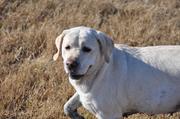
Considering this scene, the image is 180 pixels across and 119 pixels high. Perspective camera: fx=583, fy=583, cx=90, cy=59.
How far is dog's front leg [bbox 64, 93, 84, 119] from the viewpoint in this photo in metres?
5.62

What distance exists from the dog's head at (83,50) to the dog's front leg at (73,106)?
592 millimetres

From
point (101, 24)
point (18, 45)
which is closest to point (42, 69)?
point (18, 45)

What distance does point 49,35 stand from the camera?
856 centimetres

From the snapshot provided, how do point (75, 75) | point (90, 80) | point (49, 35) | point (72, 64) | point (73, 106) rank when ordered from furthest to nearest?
point (49, 35) → point (73, 106) → point (90, 80) → point (75, 75) → point (72, 64)

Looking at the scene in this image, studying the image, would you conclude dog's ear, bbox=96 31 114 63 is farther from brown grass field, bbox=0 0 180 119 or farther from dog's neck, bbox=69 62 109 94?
brown grass field, bbox=0 0 180 119

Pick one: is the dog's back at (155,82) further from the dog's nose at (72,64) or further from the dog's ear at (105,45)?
the dog's nose at (72,64)

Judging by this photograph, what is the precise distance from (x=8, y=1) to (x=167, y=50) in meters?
5.35

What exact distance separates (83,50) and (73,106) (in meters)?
0.92

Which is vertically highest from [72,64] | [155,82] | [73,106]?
[72,64]

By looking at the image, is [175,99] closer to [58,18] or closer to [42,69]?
[42,69]

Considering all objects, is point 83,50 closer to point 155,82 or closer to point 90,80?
Result: point 90,80

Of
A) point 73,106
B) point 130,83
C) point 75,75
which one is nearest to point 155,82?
point 130,83

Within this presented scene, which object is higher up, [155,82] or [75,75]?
[75,75]

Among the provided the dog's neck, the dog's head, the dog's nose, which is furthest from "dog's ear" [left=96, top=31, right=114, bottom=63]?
the dog's nose
